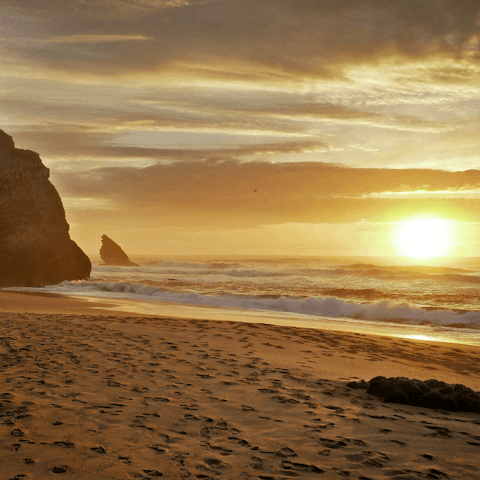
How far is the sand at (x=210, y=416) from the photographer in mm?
3857

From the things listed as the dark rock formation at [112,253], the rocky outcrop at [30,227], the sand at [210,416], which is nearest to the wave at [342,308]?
the sand at [210,416]

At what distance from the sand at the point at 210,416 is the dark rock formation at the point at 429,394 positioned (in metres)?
0.20

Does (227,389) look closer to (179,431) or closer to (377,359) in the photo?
(179,431)

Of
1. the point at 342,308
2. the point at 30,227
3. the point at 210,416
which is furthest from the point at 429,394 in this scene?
the point at 30,227

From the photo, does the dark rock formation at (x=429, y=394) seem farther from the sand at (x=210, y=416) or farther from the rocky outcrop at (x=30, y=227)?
the rocky outcrop at (x=30, y=227)

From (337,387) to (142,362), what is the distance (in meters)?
3.30

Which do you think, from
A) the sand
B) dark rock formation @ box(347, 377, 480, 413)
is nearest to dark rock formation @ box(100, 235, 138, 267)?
the sand

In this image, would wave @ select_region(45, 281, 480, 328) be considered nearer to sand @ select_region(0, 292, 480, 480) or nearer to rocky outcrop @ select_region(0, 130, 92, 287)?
sand @ select_region(0, 292, 480, 480)

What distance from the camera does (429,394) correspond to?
20.1ft

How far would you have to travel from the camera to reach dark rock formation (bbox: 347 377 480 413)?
599cm

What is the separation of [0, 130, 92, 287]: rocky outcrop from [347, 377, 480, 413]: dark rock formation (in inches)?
1216

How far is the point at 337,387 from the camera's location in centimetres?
681

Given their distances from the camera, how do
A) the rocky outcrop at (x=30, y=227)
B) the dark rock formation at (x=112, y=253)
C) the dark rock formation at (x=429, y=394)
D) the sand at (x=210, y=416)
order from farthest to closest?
the dark rock formation at (x=112, y=253) < the rocky outcrop at (x=30, y=227) < the dark rock formation at (x=429, y=394) < the sand at (x=210, y=416)

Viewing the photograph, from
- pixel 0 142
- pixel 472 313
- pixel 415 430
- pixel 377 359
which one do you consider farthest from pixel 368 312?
pixel 0 142
